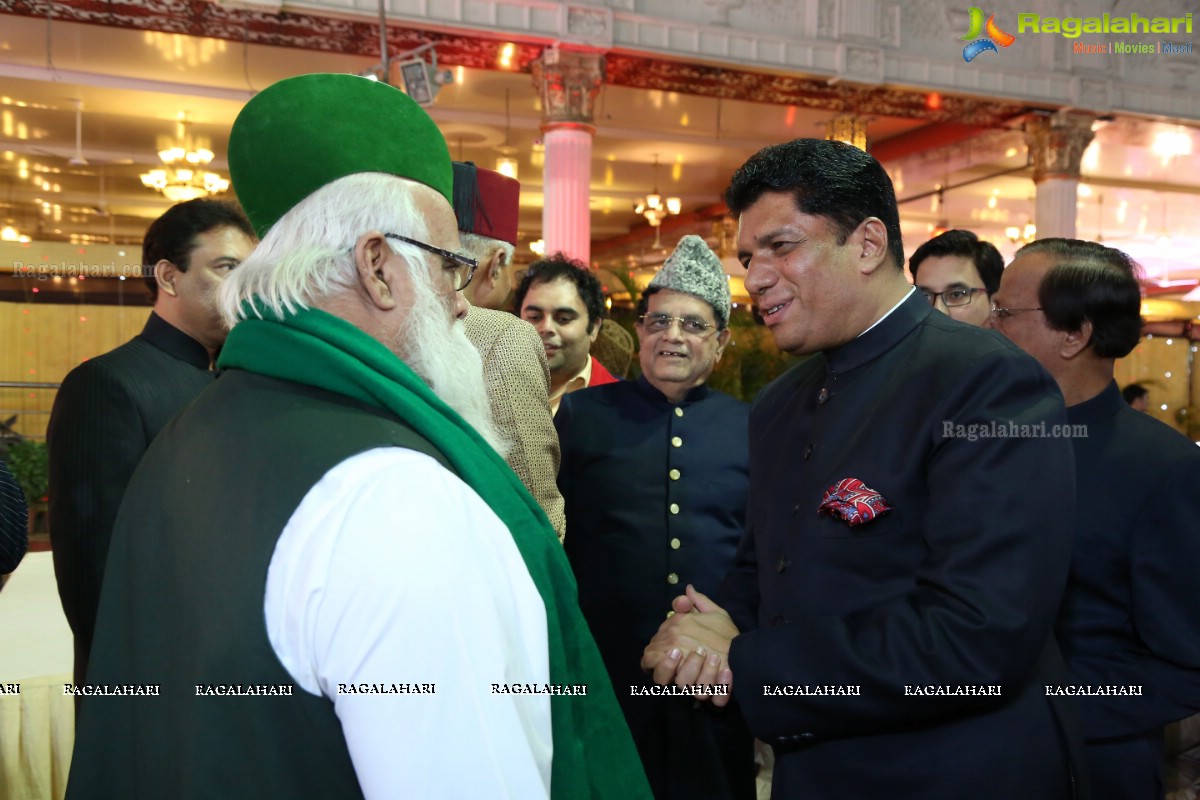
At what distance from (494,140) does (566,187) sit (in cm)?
357

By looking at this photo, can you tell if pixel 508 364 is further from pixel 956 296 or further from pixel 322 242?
pixel 956 296

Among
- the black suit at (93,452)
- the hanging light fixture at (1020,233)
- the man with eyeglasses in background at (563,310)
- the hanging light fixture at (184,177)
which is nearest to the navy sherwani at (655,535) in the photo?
the man with eyeglasses in background at (563,310)

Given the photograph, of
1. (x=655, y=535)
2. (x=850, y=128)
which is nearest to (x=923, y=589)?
(x=655, y=535)

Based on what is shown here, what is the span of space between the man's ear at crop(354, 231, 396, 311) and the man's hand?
772 mm

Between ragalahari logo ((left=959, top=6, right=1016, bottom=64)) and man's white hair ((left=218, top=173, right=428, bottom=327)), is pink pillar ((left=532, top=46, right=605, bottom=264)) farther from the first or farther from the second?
man's white hair ((left=218, top=173, right=428, bottom=327))

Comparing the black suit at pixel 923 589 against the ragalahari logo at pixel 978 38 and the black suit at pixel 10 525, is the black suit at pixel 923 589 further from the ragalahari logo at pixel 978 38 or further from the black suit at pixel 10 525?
the ragalahari logo at pixel 978 38

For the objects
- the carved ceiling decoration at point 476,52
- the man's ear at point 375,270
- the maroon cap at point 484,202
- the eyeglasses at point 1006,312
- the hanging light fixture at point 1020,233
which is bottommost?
the eyeglasses at point 1006,312

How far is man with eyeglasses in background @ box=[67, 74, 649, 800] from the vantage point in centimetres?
84

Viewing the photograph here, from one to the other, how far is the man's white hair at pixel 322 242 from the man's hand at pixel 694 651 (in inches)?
31.0

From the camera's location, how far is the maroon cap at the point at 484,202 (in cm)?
217

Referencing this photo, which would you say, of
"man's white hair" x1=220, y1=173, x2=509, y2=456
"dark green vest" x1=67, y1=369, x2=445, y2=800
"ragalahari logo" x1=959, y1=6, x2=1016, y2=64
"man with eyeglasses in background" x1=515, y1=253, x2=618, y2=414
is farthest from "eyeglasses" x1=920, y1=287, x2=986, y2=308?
"ragalahari logo" x1=959, y1=6, x2=1016, y2=64

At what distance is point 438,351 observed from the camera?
45.6 inches

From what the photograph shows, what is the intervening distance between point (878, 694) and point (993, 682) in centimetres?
15

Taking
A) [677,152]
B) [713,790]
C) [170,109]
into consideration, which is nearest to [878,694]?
[713,790]
